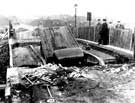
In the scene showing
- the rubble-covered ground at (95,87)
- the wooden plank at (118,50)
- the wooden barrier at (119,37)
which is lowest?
the rubble-covered ground at (95,87)

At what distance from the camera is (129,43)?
13805mm

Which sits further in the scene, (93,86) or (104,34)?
(104,34)

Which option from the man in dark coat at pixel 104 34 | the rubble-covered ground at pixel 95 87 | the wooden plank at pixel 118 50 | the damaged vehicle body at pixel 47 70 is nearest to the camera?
the rubble-covered ground at pixel 95 87

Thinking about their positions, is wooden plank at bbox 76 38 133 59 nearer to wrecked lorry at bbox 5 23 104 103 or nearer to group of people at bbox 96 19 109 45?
group of people at bbox 96 19 109 45

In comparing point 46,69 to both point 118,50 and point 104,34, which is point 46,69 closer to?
point 118,50

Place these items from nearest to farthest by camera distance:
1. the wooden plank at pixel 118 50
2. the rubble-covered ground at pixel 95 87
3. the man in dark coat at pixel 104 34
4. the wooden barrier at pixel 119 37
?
the rubble-covered ground at pixel 95 87, the wooden plank at pixel 118 50, the wooden barrier at pixel 119 37, the man in dark coat at pixel 104 34

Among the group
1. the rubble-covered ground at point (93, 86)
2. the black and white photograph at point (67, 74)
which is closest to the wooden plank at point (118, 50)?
the black and white photograph at point (67, 74)

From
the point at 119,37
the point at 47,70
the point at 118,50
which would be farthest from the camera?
the point at 119,37

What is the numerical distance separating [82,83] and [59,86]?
0.93 meters

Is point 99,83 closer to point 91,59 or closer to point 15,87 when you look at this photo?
point 15,87

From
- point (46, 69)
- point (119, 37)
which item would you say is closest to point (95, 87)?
point (46, 69)

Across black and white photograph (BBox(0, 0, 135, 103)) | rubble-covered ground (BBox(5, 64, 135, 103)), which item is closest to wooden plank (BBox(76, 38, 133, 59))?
black and white photograph (BBox(0, 0, 135, 103))

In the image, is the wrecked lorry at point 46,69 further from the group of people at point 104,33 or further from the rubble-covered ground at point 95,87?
Answer: the group of people at point 104,33

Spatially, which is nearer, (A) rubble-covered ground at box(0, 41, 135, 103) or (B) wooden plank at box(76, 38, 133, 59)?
(A) rubble-covered ground at box(0, 41, 135, 103)
